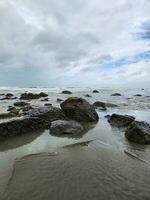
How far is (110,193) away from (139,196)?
0.48 m

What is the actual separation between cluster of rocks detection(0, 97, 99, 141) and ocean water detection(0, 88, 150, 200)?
69 centimetres

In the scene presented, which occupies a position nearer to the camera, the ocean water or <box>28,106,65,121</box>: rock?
the ocean water

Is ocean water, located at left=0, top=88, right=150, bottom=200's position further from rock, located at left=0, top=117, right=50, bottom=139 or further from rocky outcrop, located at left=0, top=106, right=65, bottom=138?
rocky outcrop, located at left=0, top=106, right=65, bottom=138

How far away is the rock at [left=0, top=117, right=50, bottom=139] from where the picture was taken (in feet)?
26.8

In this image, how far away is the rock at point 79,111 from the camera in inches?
466

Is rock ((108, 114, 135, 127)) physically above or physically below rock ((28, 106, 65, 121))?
below

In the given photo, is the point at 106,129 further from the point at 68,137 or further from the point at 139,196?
the point at 139,196

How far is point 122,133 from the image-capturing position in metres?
9.00

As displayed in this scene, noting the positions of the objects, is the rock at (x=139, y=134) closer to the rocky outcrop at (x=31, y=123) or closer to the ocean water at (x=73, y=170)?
the ocean water at (x=73, y=170)

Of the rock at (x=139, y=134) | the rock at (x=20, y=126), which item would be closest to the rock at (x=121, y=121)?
the rock at (x=139, y=134)

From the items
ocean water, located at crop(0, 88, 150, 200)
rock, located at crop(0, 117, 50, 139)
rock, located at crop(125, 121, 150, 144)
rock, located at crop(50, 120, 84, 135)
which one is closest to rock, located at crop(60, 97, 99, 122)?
rock, located at crop(0, 117, 50, 139)

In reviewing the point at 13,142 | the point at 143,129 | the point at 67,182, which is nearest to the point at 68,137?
the point at 13,142

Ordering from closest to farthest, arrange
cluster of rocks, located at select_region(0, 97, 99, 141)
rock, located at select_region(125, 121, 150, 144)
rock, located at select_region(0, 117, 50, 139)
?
rock, located at select_region(125, 121, 150, 144) < rock, located at select_region(0, 117, 50, 139) < cluster of rocks, located at select_region(0, 97, 99, 141)

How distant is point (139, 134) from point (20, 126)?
4.17 meters
